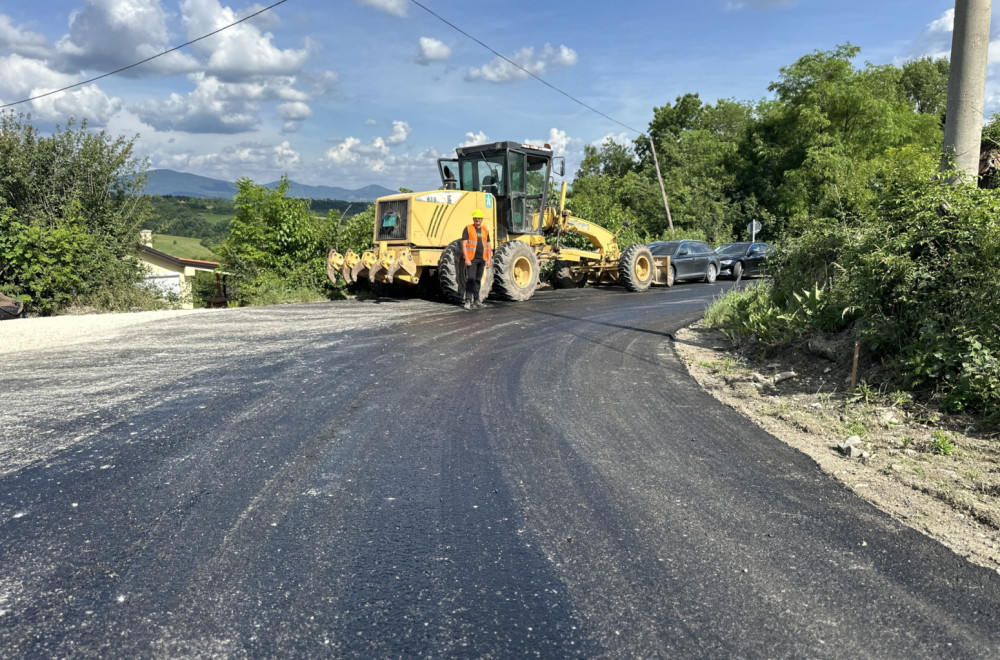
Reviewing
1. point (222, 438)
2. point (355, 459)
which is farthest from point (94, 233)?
point (355, 459)

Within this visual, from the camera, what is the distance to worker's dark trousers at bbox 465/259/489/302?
45.3ft

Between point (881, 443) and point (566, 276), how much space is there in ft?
47.8

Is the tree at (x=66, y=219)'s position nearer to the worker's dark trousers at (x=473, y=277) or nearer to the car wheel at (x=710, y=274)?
the worker's dark trousers at (x=473, y=277)

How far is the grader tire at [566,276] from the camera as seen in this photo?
1931 cm

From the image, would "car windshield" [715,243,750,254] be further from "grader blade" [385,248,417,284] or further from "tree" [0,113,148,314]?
"tree" [0,113,148,314]

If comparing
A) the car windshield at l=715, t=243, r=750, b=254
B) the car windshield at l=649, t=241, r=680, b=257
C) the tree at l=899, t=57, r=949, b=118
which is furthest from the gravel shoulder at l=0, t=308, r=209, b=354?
the tree at l=899, t=57, r=949, b=118

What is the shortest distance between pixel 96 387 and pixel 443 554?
5.19 metres

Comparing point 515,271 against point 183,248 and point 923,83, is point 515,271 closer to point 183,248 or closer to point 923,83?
point 183,248

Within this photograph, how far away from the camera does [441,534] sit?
3.67 m

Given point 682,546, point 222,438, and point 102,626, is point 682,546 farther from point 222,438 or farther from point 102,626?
point 222,438

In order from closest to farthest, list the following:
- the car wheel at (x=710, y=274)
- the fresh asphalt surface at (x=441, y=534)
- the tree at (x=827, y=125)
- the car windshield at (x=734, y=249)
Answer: the fresh asphalt surface at (x=441, y=534), the car wheel at (x=710, y=274), the car windshield at (x=734, y=249), the tree at (x=827, y=125)

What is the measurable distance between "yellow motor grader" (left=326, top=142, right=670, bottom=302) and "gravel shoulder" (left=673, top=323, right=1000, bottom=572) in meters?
7.64

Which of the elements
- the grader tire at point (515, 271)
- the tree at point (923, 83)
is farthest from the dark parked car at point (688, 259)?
the tree at point (923, 83)

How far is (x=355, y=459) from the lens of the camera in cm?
482
